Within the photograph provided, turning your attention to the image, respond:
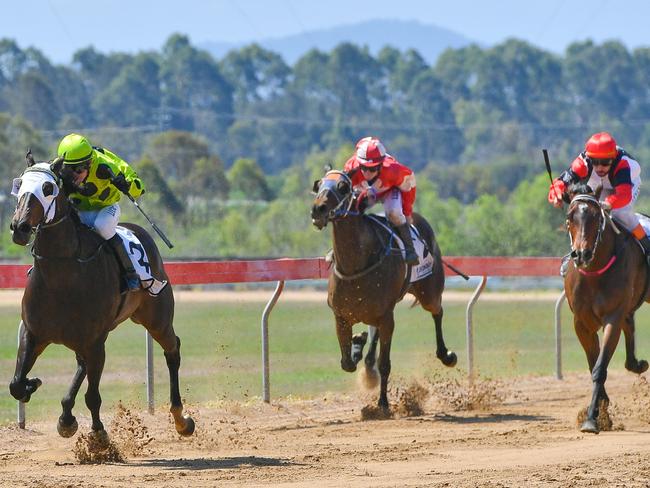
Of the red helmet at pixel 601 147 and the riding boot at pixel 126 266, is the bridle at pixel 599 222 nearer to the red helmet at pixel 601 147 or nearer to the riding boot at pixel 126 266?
the red helmet at pixel 601 147

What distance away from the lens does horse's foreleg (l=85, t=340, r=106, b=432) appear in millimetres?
9359

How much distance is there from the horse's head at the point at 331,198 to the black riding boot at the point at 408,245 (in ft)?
3.38

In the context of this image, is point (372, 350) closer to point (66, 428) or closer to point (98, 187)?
point (98, 187)

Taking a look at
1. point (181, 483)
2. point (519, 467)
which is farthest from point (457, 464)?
point (181, 483)

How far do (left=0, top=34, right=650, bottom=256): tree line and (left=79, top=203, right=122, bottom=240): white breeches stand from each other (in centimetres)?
5979

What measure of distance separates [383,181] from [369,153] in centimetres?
35

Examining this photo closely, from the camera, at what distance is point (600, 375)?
10750 mm

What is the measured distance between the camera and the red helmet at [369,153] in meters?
12.6

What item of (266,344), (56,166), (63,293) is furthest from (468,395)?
(56,166)

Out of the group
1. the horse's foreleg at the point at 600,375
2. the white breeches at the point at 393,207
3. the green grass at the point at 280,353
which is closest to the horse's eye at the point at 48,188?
the green grass at the point at 280,353

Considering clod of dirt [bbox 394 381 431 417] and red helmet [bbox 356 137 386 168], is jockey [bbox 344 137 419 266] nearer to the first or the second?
red helmet [bbox 356 137 386 168]

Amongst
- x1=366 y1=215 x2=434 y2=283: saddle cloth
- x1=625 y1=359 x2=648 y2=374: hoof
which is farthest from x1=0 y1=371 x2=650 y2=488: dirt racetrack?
x1=366 y1=215 x2=434 y2=283: saddle cloth

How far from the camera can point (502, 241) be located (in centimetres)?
3838

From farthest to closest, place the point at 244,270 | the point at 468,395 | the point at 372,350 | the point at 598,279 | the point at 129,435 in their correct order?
the point at 372,350 → the point at 468,395 → the point at 244,270 → the point at 598,279 → the point at 129,435
